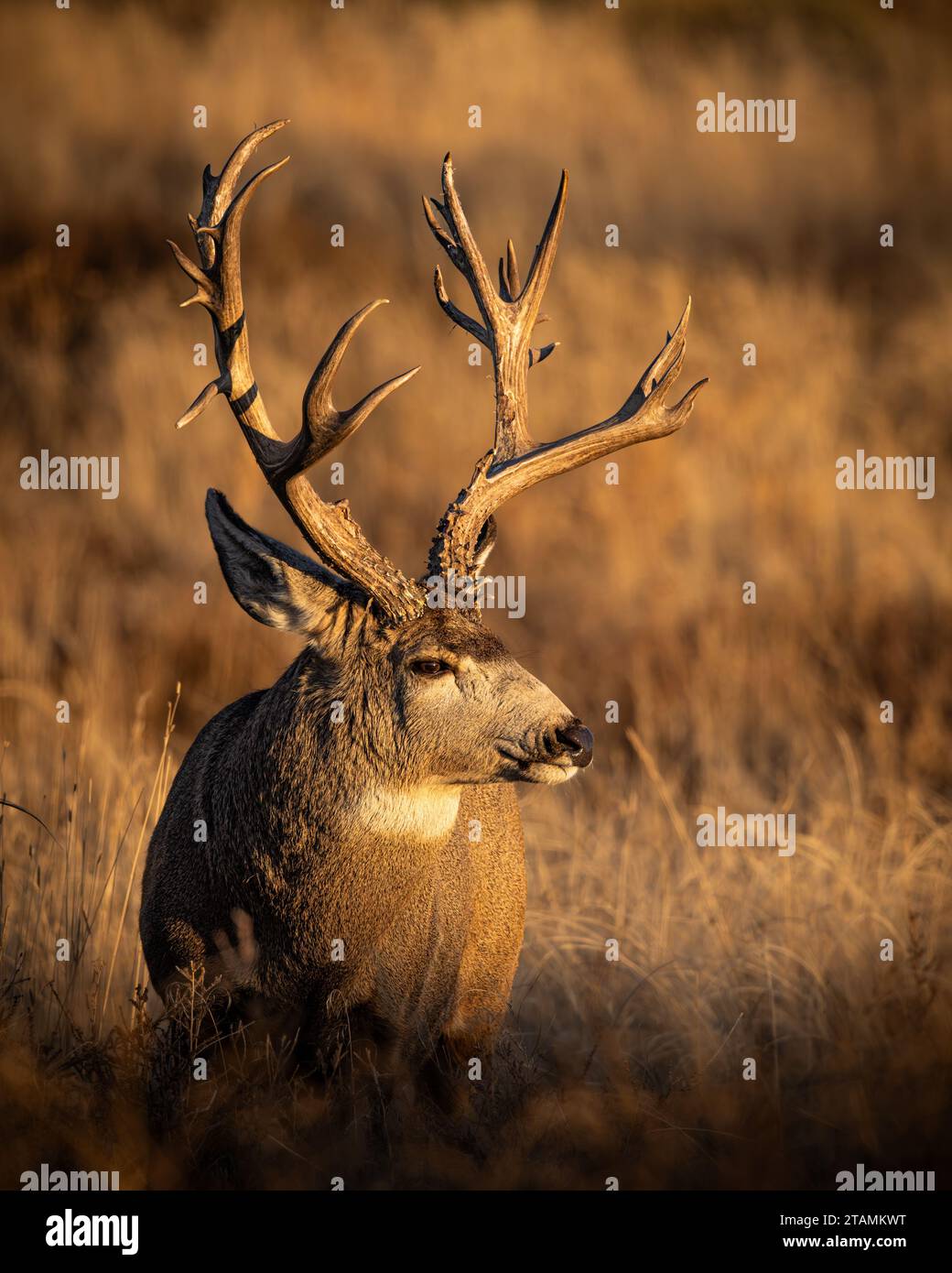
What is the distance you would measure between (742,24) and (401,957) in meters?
16.2

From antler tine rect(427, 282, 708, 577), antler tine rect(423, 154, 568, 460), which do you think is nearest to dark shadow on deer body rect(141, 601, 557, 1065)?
antler tine rect(427, 282, 708, 577)

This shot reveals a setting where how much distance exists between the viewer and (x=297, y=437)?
16.7 feet

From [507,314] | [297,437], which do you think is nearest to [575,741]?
[297,437]

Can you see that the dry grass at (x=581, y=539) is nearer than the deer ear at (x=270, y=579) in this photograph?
No

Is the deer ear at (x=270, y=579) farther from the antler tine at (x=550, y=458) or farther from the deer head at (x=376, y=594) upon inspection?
the antler tine at (x=550, y=458)

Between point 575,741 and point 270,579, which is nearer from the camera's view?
point 575,741

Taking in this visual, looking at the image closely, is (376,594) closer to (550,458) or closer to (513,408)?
(550,458)

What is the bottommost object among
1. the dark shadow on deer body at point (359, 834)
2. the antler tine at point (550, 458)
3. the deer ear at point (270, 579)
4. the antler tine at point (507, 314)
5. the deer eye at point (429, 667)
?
the dark shadow on deer body at point (359, 834)

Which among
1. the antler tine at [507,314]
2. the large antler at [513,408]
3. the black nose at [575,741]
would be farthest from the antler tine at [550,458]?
the black nose at [575,741]

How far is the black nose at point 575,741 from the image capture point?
4992 mm

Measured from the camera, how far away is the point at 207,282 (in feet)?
17.4

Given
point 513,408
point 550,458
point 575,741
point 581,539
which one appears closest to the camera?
point 575,741

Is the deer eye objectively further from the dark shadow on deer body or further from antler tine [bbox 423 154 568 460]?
antler tine [bbox 423 154 568 460]

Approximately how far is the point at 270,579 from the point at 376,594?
0.33 metres
